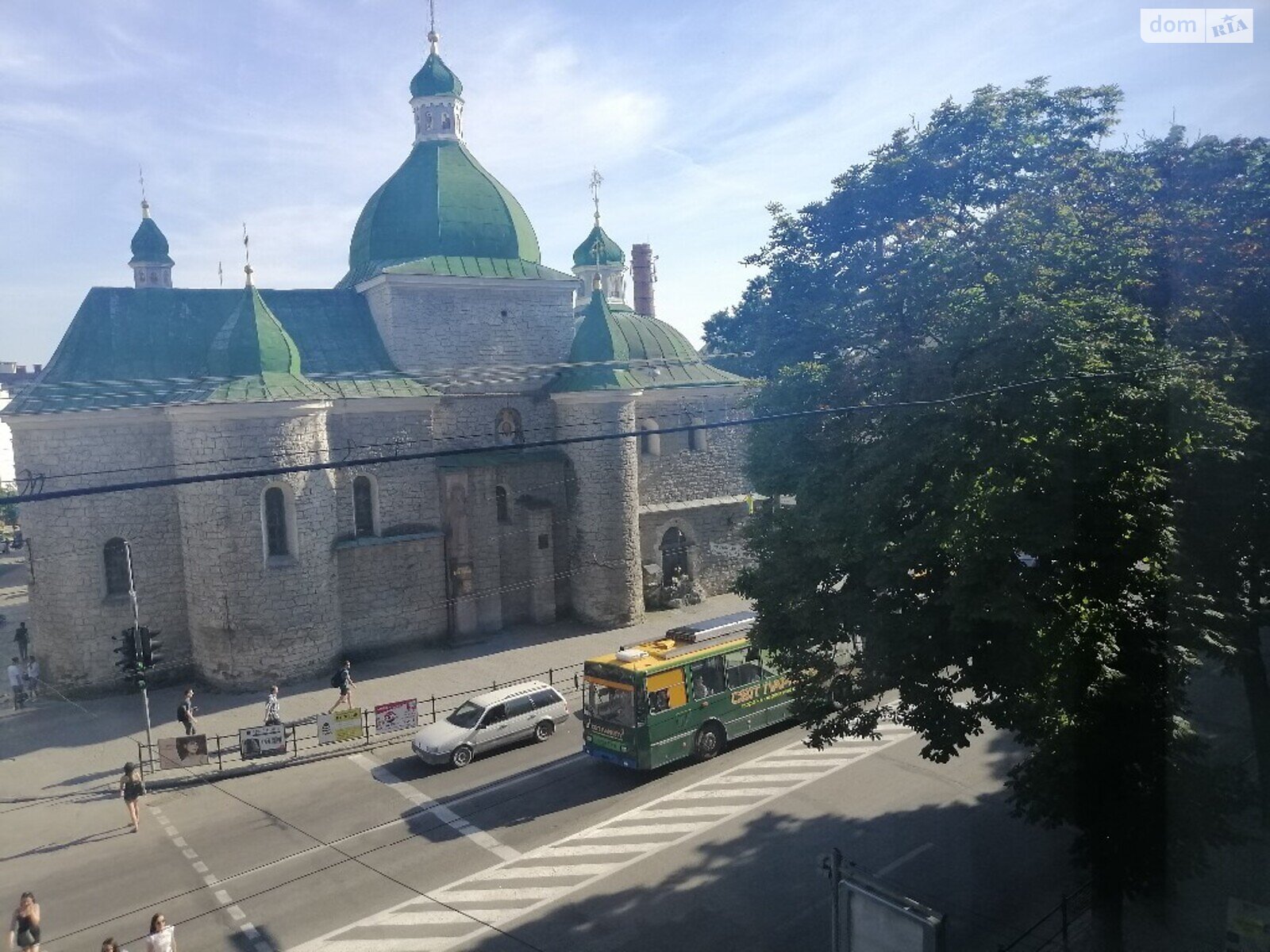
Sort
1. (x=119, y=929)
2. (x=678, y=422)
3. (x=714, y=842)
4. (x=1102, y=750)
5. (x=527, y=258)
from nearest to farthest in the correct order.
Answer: (x=1102, y=750), (x=119, y=929), (x=714, y=842), (x=527, y=258), (x=678, y=422)

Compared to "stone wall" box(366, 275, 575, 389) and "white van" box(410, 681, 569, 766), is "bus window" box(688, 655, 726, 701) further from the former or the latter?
"stone wall" box(366, 275, 575, 389)

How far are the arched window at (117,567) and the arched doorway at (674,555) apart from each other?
1585 centimetres

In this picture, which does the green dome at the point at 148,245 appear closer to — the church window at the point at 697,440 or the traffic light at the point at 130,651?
the church window at the point at 697,440

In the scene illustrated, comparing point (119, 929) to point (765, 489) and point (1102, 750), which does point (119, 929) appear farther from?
point (1102, 750)

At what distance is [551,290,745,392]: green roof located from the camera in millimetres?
28281

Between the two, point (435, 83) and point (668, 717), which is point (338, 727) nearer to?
point (668, 717)

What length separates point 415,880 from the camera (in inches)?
529

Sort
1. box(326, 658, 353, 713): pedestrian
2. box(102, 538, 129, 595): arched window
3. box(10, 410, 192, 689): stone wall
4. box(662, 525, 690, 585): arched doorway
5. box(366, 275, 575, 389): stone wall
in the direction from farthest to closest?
box(662, 525, 690, 585): arched doorway, box(366, 275, 575, 389): stone wall, box(102, 538, 129, 595): arched window, box(10, 410, 192, 689): stone wall, box(326, 658, 353, 713): pedestrian

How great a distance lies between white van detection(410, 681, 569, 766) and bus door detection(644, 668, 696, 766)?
3.37 meters

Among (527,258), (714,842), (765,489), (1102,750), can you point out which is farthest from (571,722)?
(527,258)

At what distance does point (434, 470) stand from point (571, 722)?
941 cm

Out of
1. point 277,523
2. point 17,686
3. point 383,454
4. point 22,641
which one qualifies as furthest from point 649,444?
point 22,641

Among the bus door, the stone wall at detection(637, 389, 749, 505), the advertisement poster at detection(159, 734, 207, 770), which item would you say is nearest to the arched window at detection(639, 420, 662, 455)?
the stone wall at detection(637, 389, 749, 505)

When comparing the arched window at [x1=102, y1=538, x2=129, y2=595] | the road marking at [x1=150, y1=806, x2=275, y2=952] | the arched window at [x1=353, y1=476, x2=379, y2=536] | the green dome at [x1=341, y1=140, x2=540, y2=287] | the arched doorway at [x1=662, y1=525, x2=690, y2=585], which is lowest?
the road marking at [x1=150, y1=806, x2=275, y2=952]
